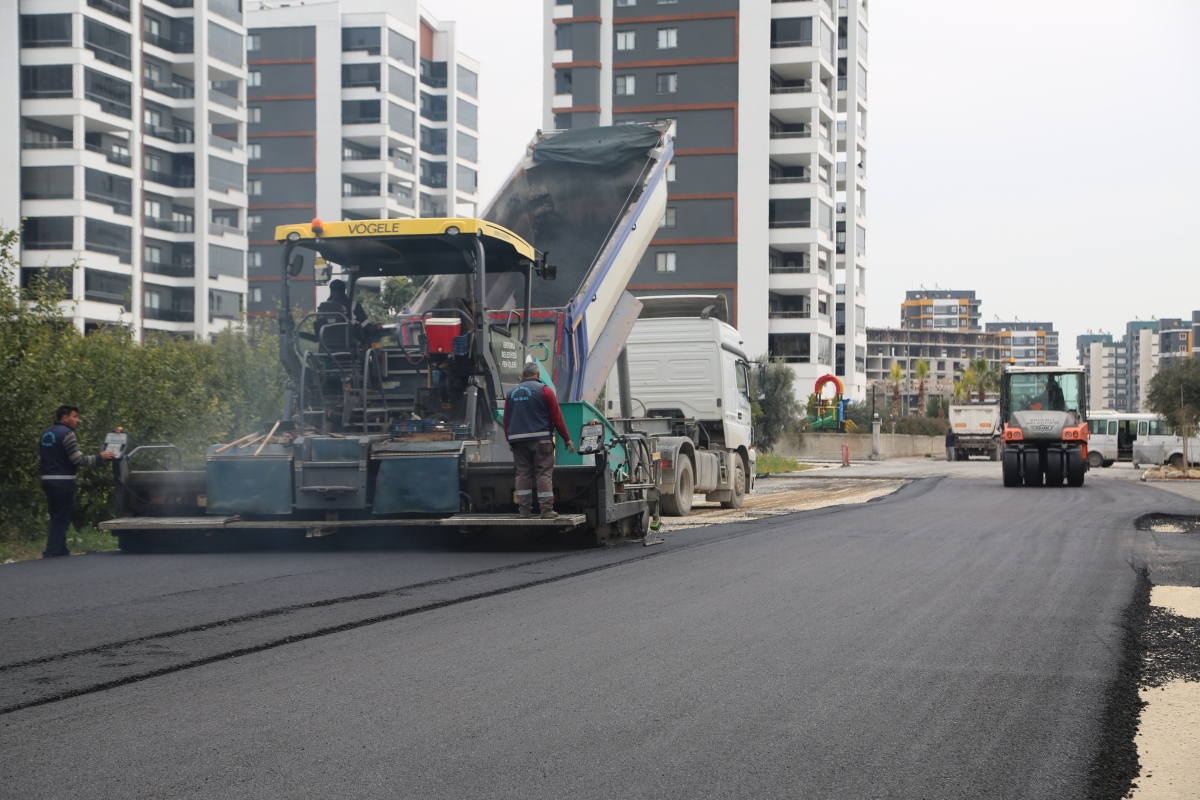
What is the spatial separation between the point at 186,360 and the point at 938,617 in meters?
14.5

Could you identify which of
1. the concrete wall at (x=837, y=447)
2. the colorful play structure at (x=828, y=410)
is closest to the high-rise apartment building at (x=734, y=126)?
the concrete wall at (x=837, y=447)

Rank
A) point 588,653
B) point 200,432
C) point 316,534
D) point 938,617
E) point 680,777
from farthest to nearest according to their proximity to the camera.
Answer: point 200,432 → point 316,534 → point 938,617 → point 588,653 → point 680,777

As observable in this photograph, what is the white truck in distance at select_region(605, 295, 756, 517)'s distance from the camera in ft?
58.7

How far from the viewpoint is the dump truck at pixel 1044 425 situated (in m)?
27.5

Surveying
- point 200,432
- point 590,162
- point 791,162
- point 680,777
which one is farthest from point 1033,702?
point 791,162

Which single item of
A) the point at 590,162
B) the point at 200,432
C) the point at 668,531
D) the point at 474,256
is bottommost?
the point at 668,531

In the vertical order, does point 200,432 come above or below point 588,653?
above

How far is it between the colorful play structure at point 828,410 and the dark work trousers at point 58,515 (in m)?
42.6

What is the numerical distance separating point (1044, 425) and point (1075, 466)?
123 centimetres

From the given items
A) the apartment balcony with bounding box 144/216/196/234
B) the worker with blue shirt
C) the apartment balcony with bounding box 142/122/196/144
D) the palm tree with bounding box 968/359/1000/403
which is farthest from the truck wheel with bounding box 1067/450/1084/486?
the palm tree with bounding box 968/359/1000/403

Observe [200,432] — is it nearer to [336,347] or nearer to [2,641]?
[336,347]

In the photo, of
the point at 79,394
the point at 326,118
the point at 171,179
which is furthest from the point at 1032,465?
the point at 326,118

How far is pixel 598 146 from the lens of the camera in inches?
609

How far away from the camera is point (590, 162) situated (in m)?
15.3
